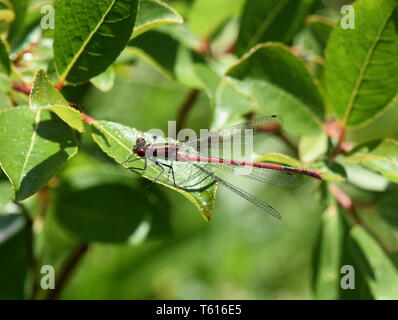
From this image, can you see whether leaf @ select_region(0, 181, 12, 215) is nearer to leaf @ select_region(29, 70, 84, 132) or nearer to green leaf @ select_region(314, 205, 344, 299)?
leaf @ select_region(29, 70, 84, 132)

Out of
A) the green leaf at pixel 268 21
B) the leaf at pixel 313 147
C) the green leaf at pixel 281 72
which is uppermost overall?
the green leaf at pixel 268 21

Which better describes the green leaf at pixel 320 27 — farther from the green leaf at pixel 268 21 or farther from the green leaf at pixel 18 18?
the green leaf at pixel 18 18

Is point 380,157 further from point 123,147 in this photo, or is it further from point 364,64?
point 123,147

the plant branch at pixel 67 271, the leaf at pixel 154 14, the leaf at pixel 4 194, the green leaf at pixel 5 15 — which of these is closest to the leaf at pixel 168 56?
the leaf at pixel 154 14

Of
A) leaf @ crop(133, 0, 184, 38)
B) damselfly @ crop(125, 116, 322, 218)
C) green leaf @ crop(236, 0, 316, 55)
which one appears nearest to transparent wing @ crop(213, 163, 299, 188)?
damselfly @ crop(125, 116, 322, 218)

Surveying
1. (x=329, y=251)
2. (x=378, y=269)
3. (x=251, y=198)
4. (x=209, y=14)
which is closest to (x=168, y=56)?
(x=209, y=14)

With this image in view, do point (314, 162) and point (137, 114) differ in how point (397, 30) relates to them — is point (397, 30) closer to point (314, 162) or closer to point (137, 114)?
point (314, 162)
